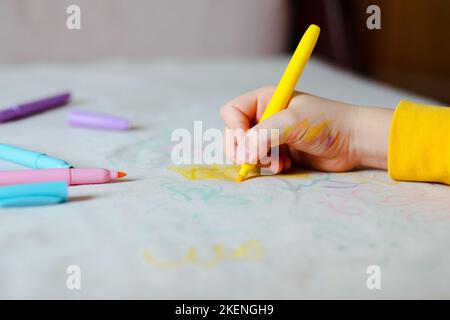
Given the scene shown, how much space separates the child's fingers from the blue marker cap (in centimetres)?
19

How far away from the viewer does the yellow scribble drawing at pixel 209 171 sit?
55 centimetres

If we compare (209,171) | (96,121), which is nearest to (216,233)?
(209,171)

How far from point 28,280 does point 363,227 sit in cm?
24

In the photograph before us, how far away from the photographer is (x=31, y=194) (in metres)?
0.46

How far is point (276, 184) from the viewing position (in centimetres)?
53

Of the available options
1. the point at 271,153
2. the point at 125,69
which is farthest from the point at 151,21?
the point at 271,153

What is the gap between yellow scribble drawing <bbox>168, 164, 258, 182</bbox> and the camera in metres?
0.55

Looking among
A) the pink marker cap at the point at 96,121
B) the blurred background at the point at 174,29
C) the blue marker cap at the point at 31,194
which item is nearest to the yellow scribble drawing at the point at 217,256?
the blue marker cap at the point at 31,194

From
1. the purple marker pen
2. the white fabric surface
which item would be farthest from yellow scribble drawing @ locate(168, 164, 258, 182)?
the purple marker pen

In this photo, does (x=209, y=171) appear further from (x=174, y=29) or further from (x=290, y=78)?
(x=174, y=29)

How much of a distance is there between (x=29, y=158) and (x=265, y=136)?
8.7 inches

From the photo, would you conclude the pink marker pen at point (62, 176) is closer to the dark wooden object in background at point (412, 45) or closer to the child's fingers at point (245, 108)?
the child's fingers at point (245, 108)

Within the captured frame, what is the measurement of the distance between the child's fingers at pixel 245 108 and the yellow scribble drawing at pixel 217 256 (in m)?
0.20

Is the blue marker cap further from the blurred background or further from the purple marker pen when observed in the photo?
the blurred background
